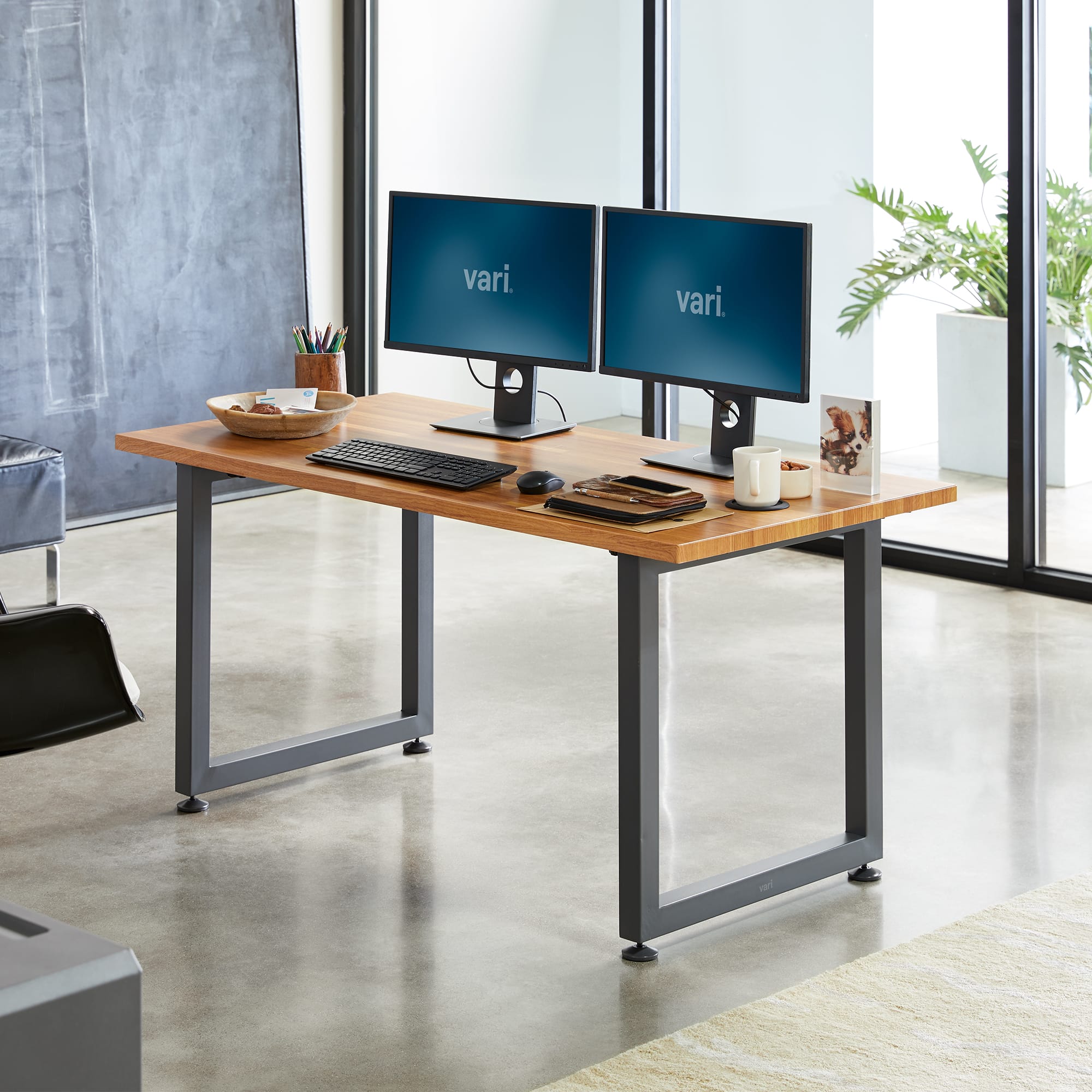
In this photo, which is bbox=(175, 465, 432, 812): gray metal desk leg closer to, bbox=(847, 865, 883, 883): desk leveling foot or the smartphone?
the smartphone

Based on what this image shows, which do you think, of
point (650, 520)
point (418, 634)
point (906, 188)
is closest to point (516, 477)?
point (650, 520)

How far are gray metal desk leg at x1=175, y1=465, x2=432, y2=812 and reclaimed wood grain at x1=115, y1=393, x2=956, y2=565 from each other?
0.45ft

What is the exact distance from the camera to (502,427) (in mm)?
3564

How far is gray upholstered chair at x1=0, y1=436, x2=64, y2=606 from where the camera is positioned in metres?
4.74

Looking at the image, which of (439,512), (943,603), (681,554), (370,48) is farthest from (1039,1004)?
(370,48)

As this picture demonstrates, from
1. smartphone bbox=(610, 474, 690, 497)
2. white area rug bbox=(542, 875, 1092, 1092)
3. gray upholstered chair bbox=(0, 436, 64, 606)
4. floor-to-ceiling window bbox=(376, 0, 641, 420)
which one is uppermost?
floor-to-ceiling window bbox=(376, 0, 641, 420)

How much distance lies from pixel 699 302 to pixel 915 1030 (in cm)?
140

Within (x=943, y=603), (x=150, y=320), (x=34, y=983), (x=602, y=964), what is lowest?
(x=602, y=964)

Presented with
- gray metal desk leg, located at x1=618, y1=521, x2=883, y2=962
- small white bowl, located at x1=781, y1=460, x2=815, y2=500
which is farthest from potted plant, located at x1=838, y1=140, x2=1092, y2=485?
small white bowl, located at x1=781, y1=460, x2=815, y2=500

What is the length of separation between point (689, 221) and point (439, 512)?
0.77 m

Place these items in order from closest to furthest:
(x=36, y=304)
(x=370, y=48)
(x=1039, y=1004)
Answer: (x=1039, y=1004), (x=36, y=304), (x=370, y=48)

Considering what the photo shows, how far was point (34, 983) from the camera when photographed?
2.25ft

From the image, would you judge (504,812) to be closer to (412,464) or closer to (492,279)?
(412,464)

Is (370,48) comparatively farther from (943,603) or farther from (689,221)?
(689,221)
